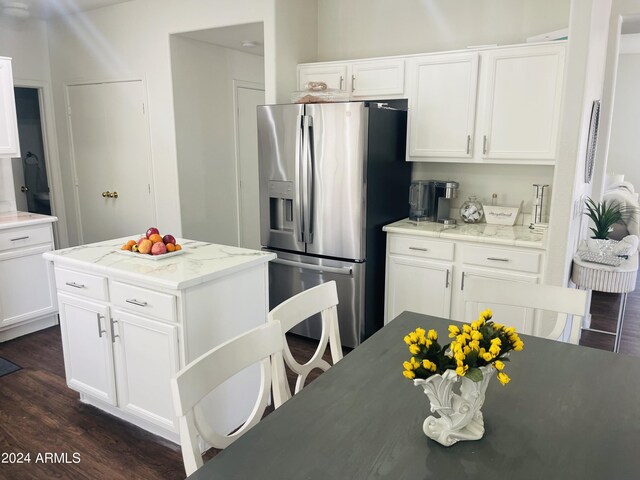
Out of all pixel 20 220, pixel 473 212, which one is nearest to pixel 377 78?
pixel 473 212

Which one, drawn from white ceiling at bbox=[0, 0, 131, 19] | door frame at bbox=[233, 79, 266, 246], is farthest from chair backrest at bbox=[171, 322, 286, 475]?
white ceiling at bbox=[0, 0, 131, 19]

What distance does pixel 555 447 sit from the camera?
1.17 metres

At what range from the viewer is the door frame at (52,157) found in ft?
17.4

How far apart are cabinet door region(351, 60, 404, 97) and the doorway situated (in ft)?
13.0

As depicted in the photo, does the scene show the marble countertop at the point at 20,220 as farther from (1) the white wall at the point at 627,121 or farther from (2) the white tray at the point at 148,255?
(1) the white wall at the point at 627,121

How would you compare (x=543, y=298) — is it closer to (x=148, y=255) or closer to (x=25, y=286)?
(x=148, y=255)

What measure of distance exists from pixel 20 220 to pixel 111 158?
1.39 m

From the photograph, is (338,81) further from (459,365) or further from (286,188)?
(459,365)

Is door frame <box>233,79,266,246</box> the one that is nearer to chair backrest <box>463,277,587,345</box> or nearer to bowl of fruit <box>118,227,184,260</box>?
→ bowl of fruit <box>118,227,184,260</box>

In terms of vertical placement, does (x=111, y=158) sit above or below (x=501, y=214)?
above

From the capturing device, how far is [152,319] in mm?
2305

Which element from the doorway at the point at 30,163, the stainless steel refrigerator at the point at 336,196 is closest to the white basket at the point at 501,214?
the stainless steel refrigerator at the point at 336,196

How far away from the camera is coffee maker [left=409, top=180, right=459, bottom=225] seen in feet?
12.1

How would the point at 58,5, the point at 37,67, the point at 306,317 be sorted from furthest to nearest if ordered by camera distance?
the point at 37,67 < the point at 58,5 < the point at 306,317
